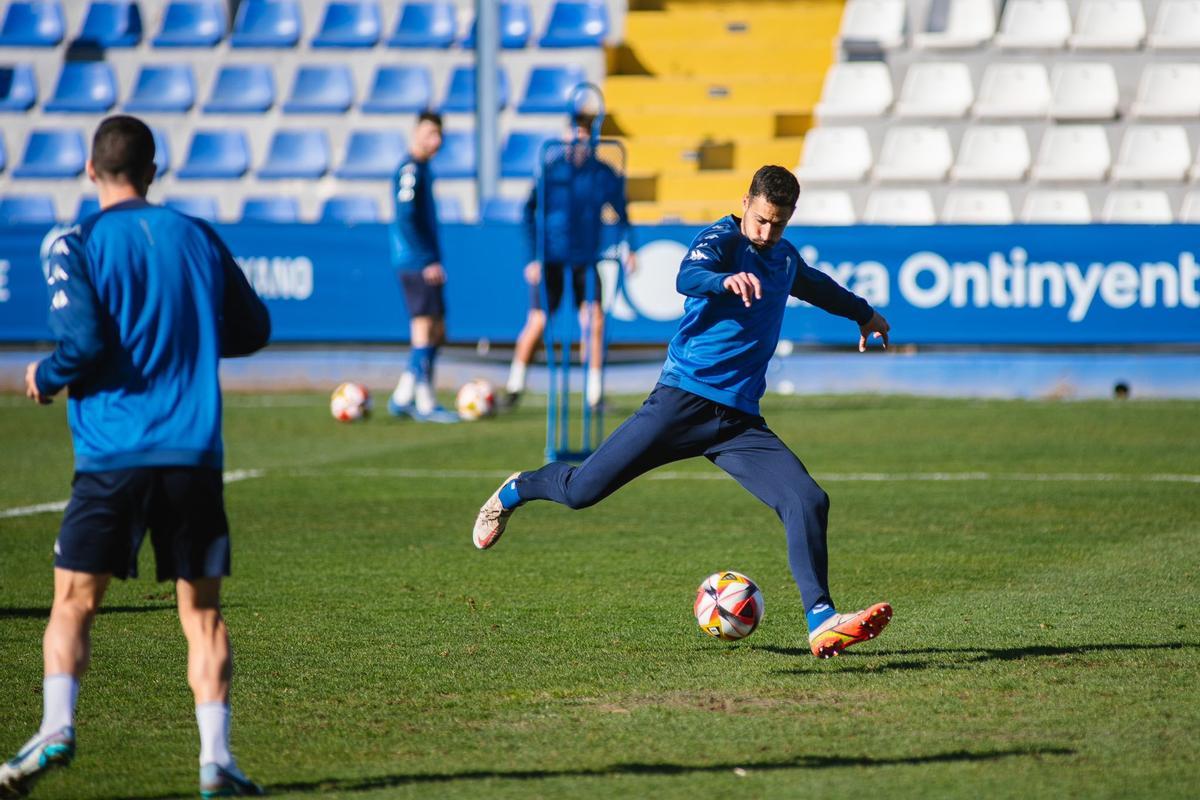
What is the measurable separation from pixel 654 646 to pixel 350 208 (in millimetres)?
16111

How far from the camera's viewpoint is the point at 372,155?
22094 millimetres

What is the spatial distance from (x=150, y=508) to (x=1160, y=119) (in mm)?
17780

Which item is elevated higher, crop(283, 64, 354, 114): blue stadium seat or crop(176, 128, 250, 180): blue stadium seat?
crop(283, 64, 354, 114): blue stadium seat

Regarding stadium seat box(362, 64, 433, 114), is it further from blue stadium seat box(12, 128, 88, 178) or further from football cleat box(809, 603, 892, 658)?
football cleat box(809, 603, 892, 658)

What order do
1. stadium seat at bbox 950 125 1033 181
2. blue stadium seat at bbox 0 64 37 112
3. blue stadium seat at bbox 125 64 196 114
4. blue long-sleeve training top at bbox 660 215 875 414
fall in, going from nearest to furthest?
blue long-sleeve training top at bbox 660 215 875 414, stadium seat at bbox 950 125 1033 181, blue stadium seat at bbox 125 64 196 114, blue stadium seat at bbox 0 64 37 112

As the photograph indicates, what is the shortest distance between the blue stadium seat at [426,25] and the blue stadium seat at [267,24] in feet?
5.00

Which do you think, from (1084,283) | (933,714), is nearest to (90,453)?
(933,714)

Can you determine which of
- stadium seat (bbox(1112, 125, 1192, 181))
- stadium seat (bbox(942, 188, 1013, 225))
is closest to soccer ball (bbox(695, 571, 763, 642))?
stadium seat (bbox(942, 188, 1013, 225))

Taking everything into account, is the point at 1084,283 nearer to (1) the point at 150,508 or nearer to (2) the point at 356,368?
(2) the point at 356,368

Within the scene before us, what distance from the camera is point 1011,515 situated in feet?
31.0

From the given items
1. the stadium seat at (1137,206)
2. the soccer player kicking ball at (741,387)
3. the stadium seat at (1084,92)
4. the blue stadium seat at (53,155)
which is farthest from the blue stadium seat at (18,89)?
the soccer player kicking ball at (741,387)

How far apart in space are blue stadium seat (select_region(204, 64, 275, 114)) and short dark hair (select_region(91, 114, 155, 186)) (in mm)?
19164

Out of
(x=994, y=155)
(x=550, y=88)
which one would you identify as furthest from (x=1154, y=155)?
(x=550, y=88)

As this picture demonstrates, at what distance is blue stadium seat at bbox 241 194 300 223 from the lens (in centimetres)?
2159
